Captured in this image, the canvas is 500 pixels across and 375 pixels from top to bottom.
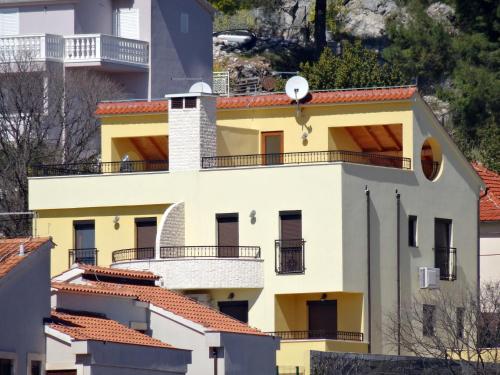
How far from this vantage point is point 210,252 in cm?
6344

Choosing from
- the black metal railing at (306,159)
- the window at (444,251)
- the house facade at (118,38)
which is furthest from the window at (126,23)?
the window at (444,251)

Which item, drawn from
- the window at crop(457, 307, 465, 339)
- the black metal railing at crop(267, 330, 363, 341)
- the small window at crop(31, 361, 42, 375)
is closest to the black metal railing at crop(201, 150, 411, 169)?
the window at crop(457, 307, 465, 339)

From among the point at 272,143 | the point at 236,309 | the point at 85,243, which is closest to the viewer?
the point at 236,309

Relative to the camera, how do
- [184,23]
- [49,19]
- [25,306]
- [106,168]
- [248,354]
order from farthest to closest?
[184,23] → [49,19] → [106,168] → [248,354] → [25,306]

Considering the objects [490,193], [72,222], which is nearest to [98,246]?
[72,222]

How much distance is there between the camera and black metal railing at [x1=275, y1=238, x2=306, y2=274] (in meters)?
62.5

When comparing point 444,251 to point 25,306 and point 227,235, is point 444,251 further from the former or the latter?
point 25,306

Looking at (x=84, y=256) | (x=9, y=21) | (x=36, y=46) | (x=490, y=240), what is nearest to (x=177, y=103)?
(x=84, y=256)

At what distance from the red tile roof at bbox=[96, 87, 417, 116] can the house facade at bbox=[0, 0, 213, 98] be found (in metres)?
12.2

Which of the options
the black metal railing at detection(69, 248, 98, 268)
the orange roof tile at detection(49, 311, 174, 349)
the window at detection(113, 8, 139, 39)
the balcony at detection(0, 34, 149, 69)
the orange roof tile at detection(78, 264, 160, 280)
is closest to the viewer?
the orange roof tile at detection(49, 311, 174, 349)

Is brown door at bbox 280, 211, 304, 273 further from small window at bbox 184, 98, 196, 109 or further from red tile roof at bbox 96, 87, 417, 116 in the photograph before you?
red tile roof at bbox 96, 87, 417, 116

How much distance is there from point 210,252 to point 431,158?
25.0 ft

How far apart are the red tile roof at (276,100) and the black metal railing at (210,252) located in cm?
515

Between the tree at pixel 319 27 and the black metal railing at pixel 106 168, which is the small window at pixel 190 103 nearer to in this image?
the black metal railing at pixel 106 168
